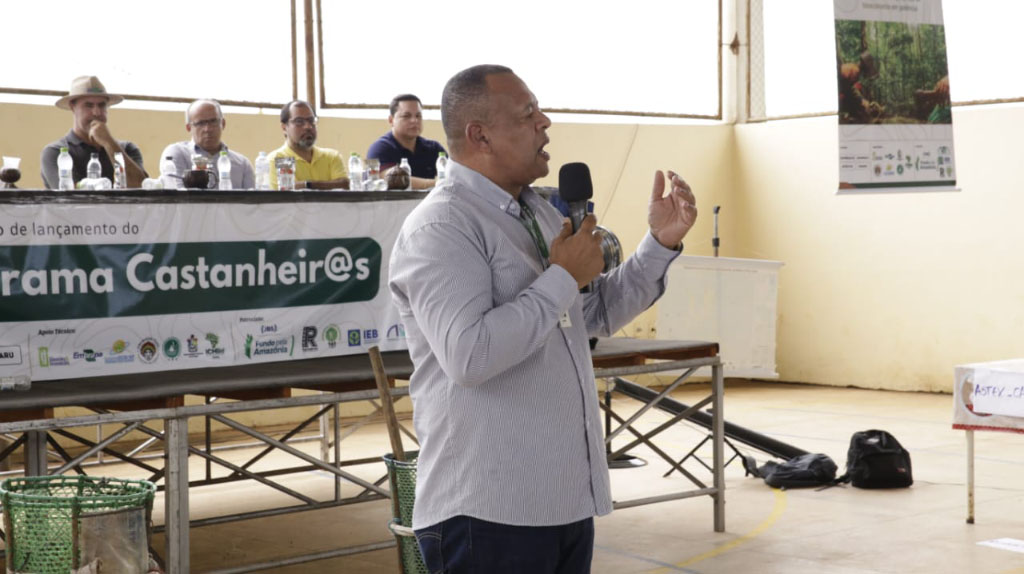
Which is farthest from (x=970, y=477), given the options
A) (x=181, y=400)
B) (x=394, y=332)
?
(x=181, y=400)

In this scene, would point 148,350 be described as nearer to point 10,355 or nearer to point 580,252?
point 10,355

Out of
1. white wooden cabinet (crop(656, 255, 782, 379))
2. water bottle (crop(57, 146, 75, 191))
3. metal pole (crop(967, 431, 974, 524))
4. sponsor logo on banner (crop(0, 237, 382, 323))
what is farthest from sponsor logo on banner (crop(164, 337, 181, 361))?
white wooden cabinet (crop(656, 255, 782, 379))

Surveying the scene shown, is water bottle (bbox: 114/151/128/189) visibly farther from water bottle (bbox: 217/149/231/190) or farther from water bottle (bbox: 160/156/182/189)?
water bottle (bbox: 217/149/231/190)

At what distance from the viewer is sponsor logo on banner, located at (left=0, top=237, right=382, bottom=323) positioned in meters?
4.99

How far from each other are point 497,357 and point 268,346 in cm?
363

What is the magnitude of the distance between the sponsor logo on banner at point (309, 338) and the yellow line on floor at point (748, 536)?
1885mm

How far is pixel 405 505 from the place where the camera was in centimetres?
462

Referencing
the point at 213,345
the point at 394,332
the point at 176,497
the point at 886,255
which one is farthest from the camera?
the point at 886,255

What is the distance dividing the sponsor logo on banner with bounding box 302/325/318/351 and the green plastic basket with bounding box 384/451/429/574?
1144 mm

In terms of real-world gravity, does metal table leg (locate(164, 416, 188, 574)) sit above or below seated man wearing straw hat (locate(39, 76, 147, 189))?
below

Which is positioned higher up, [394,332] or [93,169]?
[93,169]

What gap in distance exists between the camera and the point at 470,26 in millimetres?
11016

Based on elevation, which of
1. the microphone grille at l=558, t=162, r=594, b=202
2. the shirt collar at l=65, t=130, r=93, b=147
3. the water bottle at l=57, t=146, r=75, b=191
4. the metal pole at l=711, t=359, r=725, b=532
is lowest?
the metal pole at l=711, t=359, r=725, b=532

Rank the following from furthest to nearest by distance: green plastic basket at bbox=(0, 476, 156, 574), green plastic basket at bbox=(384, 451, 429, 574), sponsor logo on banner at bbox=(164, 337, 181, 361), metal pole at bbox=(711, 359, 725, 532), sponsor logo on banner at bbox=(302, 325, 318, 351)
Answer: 1. metal pole at bbox=(711, 359, 725, 532)
2. sponsor logo on banner at bbox=(302, 325, 318, 351)
3. sponsor logo on banner at bbox=(164, 337, 181, 361)
4. green plastic basket at bbox=(384, 451, 429, 574)
5. green plastic basket at bbox=(0, 476, 156, 574)
